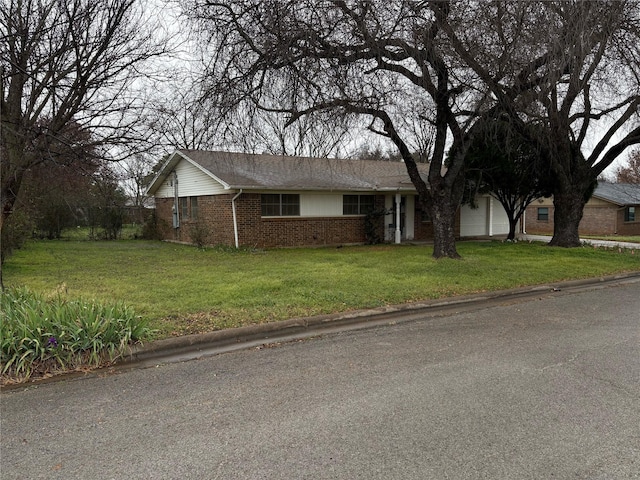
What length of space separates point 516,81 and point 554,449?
8.95 m

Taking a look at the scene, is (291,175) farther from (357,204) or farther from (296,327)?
(296,327)

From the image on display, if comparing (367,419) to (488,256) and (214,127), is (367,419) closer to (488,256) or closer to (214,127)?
(214,127)

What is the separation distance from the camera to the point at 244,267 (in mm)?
11383

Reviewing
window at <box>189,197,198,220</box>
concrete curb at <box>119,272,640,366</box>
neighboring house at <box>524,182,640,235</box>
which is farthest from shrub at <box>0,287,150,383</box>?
neighboring house at <box>524,182,640,235</box>

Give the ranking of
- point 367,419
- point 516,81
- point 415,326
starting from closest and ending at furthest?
1. point 367,419
2. point 415,326
3. point 516,81

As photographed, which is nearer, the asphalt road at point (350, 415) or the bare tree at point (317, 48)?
the asphalt road at point (350, 415)

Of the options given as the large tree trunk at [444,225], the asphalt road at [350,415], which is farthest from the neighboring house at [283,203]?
the asphalt road at [350,415]

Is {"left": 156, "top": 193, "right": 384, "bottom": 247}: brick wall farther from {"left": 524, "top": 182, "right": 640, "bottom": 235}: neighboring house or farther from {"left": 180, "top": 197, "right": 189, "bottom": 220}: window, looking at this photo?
{"left": 524, "top": 182, "right": 640, "bottom": 235}: neighboring house

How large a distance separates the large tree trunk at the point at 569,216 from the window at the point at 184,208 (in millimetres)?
15236

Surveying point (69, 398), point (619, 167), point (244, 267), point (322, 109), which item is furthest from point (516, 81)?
point (619, 167)

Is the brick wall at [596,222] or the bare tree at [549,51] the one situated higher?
the bare tree at [549,51]

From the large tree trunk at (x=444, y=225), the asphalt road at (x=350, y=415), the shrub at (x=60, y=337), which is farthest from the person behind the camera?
the large tree trunk at (x=444, y=225)

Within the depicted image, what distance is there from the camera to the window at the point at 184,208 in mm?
19641

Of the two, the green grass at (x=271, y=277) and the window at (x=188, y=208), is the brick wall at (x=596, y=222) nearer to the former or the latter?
the green grass at (x=271, y=277)
